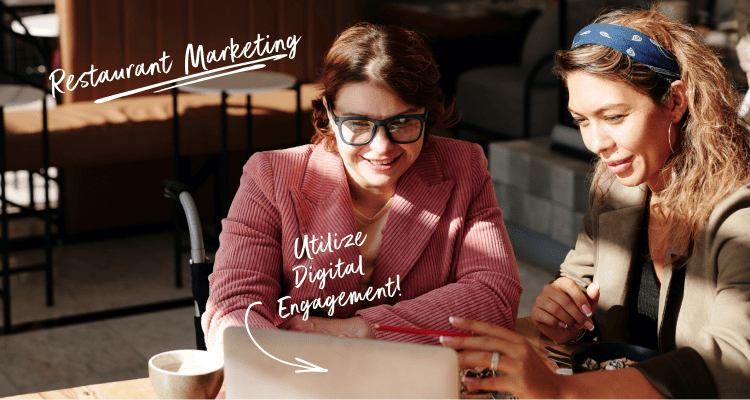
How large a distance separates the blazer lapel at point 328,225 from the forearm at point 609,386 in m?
0.61

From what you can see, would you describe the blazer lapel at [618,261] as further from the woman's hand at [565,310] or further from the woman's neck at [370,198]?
the woman's neck at [370,198]

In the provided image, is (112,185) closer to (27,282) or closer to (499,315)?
(27,282)

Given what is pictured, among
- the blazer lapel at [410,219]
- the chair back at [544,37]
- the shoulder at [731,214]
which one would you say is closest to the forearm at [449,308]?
the blazer lapel at [410,219]

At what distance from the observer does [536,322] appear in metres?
1.63

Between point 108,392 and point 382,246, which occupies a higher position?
point 382,246

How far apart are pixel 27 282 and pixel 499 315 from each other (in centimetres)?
308

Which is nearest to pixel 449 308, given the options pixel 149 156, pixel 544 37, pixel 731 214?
pixel 731 214

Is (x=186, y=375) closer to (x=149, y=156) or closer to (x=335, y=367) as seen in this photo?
(x=335, y=367)

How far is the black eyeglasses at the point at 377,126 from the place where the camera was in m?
1.64

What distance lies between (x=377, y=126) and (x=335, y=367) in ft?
2.15

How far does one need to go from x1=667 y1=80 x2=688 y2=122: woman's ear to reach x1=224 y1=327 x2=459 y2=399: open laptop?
0.67 metres

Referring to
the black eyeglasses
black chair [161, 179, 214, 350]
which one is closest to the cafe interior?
black chair [161, 179, 214, 350]

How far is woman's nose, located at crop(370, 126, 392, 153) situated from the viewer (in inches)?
64.6

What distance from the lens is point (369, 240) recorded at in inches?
71.1
